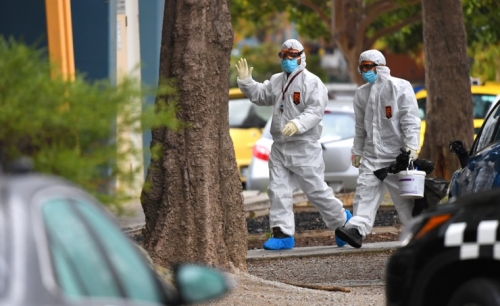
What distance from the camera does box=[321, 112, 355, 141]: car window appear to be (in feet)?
53.4

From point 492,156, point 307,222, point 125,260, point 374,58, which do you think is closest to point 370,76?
point 374,58

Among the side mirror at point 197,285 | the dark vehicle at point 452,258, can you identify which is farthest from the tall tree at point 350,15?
the side mirror at point 197,285

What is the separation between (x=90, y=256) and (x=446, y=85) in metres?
11.9


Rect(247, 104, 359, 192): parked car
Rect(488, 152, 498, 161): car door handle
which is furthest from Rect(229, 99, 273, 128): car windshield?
Rect(488, 152, 498, 161): car door handle

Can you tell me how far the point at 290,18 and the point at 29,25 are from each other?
1554cm

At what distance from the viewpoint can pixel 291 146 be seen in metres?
11.0

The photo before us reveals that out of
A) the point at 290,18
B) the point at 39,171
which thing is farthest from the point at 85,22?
the point at 290,18

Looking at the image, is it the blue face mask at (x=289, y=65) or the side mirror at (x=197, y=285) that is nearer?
the side mirror at (x=197, y=285)

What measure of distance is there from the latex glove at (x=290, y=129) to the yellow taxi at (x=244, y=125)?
6.39m

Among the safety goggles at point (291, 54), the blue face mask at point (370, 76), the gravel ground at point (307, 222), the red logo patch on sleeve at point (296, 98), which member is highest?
the safety goggles at point (291, 54)

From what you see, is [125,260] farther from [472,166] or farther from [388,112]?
[388,112]

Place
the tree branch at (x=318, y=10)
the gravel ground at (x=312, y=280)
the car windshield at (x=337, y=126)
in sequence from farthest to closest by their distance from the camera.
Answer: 1. the tree branch at (x=318, y=10)
2. the car windshield at (x=337, y=126)
3. the gravel ground at (x=312, y=280)

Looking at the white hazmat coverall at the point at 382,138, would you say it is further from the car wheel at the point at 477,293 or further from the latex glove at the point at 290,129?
the car wheel at the point at 477,293

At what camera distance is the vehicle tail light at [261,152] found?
15586 mm
